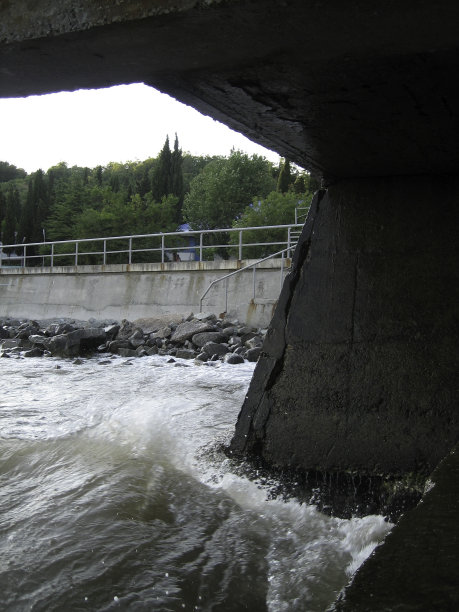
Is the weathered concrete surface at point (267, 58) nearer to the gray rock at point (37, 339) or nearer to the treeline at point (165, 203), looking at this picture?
the gray rock at point (37, 339)

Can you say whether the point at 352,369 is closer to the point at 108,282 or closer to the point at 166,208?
the point at 108,282

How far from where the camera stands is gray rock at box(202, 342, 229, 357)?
29.4ft

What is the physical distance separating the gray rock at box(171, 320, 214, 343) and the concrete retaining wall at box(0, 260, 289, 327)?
2.20 meters

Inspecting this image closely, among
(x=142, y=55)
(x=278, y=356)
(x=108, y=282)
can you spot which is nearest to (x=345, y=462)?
(x=278, y=356)

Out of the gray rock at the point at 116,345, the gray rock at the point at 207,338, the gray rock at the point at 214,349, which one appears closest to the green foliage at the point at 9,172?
the gray rock at the point at 116,345

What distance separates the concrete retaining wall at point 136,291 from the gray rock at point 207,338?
2569 mm

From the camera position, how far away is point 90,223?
120ft

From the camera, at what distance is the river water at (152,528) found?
6.39 feet

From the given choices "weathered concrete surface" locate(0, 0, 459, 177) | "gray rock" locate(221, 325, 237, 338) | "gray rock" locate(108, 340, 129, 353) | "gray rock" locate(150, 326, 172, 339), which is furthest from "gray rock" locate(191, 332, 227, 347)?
"weathered concrete surface" locate(0, 0, 459, 177)

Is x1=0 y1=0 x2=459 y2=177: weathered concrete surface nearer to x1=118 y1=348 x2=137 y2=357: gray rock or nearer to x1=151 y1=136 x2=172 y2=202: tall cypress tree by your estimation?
x1=118 y1=348 x2=137 y2=357: gray rock

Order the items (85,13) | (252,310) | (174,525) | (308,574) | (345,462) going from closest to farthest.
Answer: (85,13)
(308,574)
(174,525)
(345,462)
(252,310)

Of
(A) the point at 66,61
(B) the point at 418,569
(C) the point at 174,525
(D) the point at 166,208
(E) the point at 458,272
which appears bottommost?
(C) the point at 174,525

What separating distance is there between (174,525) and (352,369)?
4.00 feet

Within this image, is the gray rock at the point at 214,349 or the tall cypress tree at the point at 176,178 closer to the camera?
the gray rock at the point at 214,349
